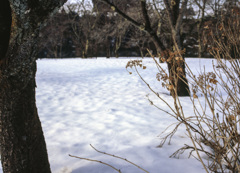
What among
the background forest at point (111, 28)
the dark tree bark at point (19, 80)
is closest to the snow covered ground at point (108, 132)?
the dark tree bark at point (19, 80)

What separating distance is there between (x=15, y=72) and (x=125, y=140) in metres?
1.62

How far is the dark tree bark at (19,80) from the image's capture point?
1.35 m

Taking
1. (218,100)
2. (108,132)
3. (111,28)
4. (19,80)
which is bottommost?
(108,132)

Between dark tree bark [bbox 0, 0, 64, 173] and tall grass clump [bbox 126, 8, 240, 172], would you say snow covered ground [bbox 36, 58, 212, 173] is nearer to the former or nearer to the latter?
tall grass clump [bbox 126, 8, 240, 172]

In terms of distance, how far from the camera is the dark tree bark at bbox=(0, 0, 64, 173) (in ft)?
4.43

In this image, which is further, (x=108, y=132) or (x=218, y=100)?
(x=108, y=132)

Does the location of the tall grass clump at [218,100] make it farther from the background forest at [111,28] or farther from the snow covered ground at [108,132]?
the background forest at [111,28]

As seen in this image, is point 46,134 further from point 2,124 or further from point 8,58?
point 8,58

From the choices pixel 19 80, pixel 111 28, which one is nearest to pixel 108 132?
pixel 19 80

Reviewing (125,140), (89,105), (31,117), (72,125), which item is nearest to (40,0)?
(31,117)

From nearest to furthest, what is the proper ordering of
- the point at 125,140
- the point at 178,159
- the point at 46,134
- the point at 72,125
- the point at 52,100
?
the point at 178,159 → the point at 125,140 → the point at 46,134 → the point at 72,125 → the point at 52,100

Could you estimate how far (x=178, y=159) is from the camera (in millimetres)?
1911

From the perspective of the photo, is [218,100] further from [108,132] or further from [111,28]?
[111,28]

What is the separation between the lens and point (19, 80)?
56.4 inches
